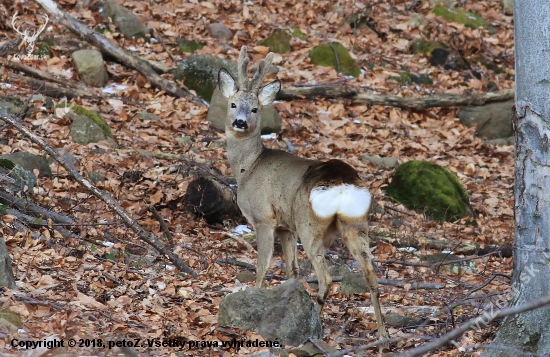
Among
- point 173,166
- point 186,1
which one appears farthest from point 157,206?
point 186,1

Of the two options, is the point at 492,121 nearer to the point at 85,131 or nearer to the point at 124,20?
the point at 124,20

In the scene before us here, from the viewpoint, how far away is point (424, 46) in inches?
571

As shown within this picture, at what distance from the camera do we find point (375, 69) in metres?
13.6

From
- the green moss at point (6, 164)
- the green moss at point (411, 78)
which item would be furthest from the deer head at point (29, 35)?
the green moss at point (411, 78)

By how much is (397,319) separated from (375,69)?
8.50m

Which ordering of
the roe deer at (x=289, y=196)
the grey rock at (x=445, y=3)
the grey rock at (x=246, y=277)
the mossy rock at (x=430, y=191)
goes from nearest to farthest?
the roe deer at (x=289, y=196) → the grey rock at (x=246, y=277) → the mossy rock at (x=430, y=191) → the grey rock at (x=445, y=3)

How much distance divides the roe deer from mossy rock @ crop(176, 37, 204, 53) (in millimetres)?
6374

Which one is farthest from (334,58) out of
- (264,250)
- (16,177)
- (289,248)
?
(264,250)

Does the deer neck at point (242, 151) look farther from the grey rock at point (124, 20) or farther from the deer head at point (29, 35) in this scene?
the grey rock at point (124, 20)

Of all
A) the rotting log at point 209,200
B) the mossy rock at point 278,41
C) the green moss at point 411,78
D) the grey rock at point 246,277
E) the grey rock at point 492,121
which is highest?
the mossy rock at point 278,41

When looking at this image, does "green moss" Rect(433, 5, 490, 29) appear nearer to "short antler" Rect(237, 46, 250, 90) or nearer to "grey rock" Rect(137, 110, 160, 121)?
"grey rock" Rect(137, 110, 160, 121)

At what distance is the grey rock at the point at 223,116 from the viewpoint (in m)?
10.9

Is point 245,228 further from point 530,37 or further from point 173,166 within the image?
point 530,37

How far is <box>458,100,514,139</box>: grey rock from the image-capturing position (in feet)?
40.4
